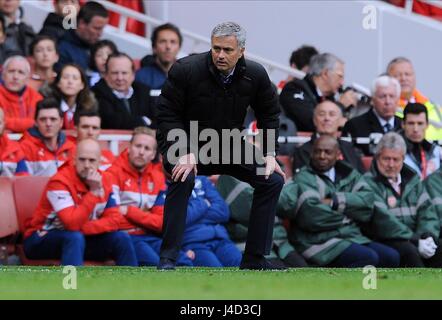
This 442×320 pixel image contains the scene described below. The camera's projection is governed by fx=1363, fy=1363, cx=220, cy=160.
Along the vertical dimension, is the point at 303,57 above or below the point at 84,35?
below

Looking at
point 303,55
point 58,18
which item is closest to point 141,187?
point 58,18

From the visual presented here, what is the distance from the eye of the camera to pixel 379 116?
15508 mm

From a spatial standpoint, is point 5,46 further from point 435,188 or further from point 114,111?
point 435,188

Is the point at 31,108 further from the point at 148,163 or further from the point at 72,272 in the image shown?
the point at 72,272

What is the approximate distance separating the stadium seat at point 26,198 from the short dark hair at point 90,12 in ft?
11.9

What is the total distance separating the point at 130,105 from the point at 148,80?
2.24 feet

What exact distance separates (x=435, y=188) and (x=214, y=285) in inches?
222

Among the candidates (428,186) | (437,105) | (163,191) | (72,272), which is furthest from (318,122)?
(72,272)

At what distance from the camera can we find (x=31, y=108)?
46.8ft

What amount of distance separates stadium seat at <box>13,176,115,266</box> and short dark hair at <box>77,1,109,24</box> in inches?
143

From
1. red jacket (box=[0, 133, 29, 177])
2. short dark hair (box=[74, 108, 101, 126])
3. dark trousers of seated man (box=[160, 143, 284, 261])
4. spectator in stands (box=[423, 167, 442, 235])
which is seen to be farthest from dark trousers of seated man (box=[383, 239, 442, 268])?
red jacket (box=[0, 133, 29, 177])

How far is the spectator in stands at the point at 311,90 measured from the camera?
15.5 meters

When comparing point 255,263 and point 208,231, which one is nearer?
point 255,263

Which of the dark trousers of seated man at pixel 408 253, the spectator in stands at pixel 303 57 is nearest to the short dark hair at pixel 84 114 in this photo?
the dark trousers of seated man at pixel 408 253
